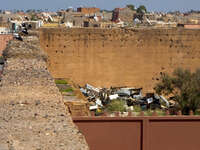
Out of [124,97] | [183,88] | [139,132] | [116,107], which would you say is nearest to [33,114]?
[139,132]

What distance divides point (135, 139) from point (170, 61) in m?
9.08

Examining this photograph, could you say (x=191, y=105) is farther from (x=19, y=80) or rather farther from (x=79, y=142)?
(x=79, y=142)

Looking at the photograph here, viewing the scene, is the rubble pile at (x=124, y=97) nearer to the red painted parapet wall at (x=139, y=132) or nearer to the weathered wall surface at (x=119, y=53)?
the weathered wall surface at (x=119, y=53)

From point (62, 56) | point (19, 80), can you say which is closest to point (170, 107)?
point (62, 56)

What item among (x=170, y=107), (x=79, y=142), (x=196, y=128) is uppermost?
(x=79, y=142)

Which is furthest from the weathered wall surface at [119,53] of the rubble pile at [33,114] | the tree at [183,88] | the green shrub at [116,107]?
the rubble pile at [33,114]

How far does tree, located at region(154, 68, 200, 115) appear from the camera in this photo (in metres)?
14.0

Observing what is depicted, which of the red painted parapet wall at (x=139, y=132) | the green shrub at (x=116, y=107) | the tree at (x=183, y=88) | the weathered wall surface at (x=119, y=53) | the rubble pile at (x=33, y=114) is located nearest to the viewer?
the rubble pile at (x=33, y=114)

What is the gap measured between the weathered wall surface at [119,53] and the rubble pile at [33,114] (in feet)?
25.9

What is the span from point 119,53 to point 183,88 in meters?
3.09

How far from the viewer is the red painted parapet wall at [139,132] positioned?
26.7 feet

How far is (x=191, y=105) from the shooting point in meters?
14.0

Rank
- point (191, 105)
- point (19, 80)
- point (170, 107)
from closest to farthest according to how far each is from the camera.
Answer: point (19, 80)
point (191, 105)
point (170, 107)

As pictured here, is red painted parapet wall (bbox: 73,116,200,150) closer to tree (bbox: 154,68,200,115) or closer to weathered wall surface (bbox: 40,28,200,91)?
tree (bbox: 154,68,200,115)
